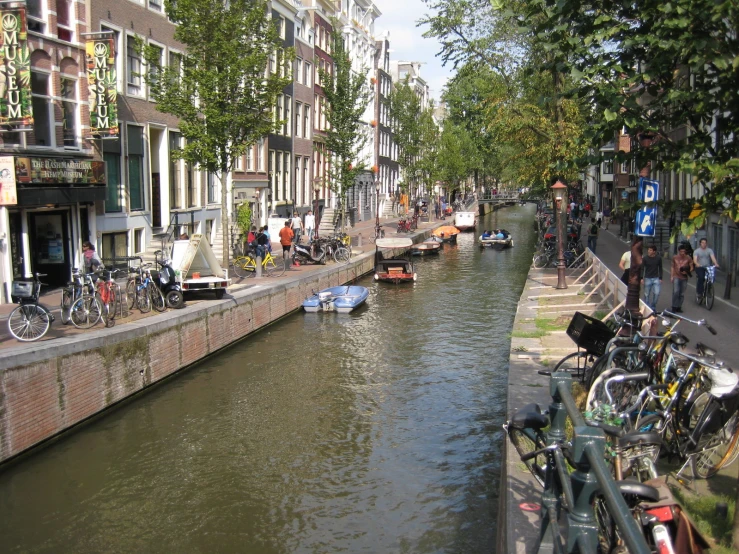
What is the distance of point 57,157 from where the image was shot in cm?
2086

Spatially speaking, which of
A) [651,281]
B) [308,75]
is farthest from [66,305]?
[308,75]

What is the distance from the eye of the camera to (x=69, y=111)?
72.2ft

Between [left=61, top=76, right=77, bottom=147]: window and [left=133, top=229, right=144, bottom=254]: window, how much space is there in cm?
480

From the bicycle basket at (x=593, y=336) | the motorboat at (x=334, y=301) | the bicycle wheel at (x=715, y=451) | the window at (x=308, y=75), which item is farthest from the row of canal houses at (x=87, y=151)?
the bicycle wheel at (x=715, y=451)

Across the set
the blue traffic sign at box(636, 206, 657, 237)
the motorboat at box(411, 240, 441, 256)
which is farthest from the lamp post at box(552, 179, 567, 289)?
the motorboat at box(411, 240, 441, 256)

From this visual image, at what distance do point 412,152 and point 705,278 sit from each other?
49.5 m

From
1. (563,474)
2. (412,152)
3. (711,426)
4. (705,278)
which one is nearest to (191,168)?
(705,278)

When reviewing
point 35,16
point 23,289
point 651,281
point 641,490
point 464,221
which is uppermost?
point 35,16

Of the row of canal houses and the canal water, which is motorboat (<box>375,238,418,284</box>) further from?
the canal water

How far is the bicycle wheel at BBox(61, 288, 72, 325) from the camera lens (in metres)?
15.3

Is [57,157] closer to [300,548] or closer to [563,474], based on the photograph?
[300,548]

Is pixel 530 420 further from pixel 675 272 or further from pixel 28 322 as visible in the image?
pixel 675 272

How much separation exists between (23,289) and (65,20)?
1185cm

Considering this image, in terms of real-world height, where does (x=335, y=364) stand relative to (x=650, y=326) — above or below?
below
